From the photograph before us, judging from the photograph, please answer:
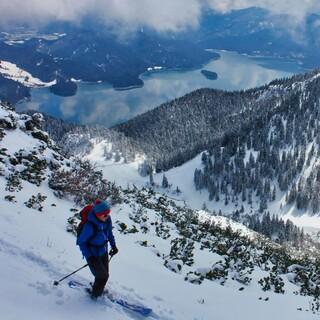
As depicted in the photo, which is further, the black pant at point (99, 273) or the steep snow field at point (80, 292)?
the black pant at point (99, 273)

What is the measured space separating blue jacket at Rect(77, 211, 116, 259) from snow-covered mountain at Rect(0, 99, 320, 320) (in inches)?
54.6

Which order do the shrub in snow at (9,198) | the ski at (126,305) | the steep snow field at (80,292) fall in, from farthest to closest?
the shrub in snow at (9,198), the ski at (126,305), the steep snow field at (80,292)

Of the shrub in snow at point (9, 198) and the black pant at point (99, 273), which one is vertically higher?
the black pant at point (99, 273)

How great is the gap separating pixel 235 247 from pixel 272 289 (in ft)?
22.3

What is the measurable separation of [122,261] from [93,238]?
234 inches

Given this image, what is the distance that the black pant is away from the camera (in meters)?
13.4

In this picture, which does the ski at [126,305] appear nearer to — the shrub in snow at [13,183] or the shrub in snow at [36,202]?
the shrub in snow at [36,202]

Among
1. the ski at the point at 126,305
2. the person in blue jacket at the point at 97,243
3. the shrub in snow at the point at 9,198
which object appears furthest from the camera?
the shrub in snow at the point at 9,198

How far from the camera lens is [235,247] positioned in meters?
30.0

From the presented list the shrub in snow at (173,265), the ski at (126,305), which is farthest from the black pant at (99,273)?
the shrub in snow at (173,265)

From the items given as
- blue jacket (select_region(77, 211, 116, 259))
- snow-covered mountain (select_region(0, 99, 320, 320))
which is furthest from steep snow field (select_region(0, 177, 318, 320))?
blue jacket (select_region(77, 211, 116, 259))

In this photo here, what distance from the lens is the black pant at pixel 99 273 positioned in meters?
13.4

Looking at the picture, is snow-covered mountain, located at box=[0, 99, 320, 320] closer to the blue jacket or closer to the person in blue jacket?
the person in blue jacket

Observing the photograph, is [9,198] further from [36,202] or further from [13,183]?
[13,183]
